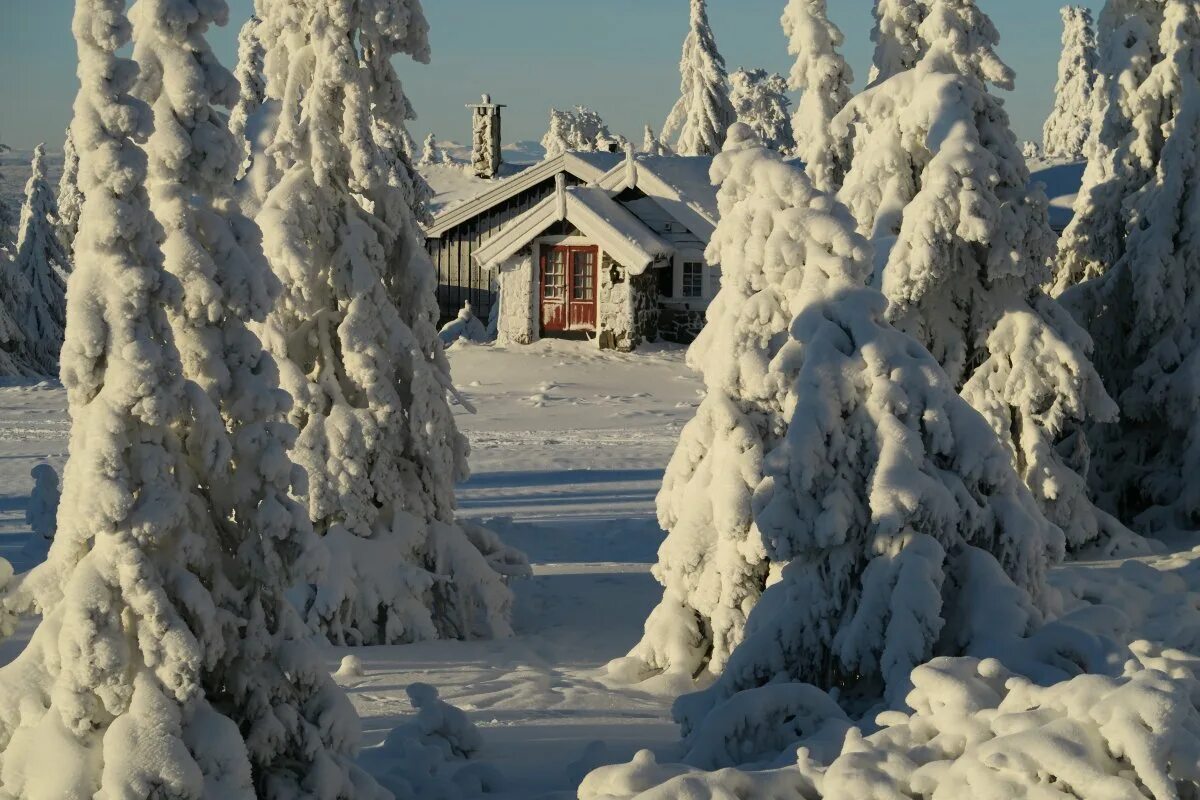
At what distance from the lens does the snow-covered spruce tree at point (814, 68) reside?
2409cm

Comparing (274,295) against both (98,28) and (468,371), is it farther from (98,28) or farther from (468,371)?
(468,371)

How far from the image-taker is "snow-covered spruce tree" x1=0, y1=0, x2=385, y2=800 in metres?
6.53

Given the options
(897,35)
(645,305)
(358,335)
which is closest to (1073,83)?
(645,305)

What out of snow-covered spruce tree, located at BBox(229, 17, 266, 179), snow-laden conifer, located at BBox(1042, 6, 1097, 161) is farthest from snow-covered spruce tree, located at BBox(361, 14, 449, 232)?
snow-laden conifer, located at BBox(1042, 6, 1097, 161)

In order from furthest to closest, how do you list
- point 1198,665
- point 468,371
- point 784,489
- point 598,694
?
point 468,371 < point 598,694 < point 784,489 < point 1198,665

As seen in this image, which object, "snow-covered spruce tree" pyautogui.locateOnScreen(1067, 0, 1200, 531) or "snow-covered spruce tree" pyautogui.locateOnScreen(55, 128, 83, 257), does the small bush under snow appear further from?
"snow-covered spruce tree" pyautogui.locateOnScreen(55, 128, 83, 257)

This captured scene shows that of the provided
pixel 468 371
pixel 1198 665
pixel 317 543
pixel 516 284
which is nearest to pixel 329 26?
pixel 317 543

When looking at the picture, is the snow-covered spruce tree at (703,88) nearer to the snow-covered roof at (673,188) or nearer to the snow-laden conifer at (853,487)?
the snow-covered roof at (673,188)

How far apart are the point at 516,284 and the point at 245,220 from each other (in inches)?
1156

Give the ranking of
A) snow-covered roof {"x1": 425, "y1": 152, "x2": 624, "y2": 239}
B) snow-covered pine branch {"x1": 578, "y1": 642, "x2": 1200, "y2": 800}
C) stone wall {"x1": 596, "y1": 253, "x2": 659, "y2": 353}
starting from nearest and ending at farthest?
1. snow-covered pine branch {"x1": 578, "y1": 642, "x2": 1200, "y2": 800}
2. stone wall {"x1": 596, "y1": 253, "x2": 659, "y2": 353}
3. snow-covered roof {"x1": 425, "y1": 152, "x2": 624, "y2": 239}

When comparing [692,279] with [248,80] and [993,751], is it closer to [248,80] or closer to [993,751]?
[248,80]

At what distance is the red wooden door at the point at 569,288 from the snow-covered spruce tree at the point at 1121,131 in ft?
60.1

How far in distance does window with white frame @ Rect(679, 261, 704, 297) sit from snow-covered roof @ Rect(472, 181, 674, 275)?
79 cm

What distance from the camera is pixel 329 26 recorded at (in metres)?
13.4
